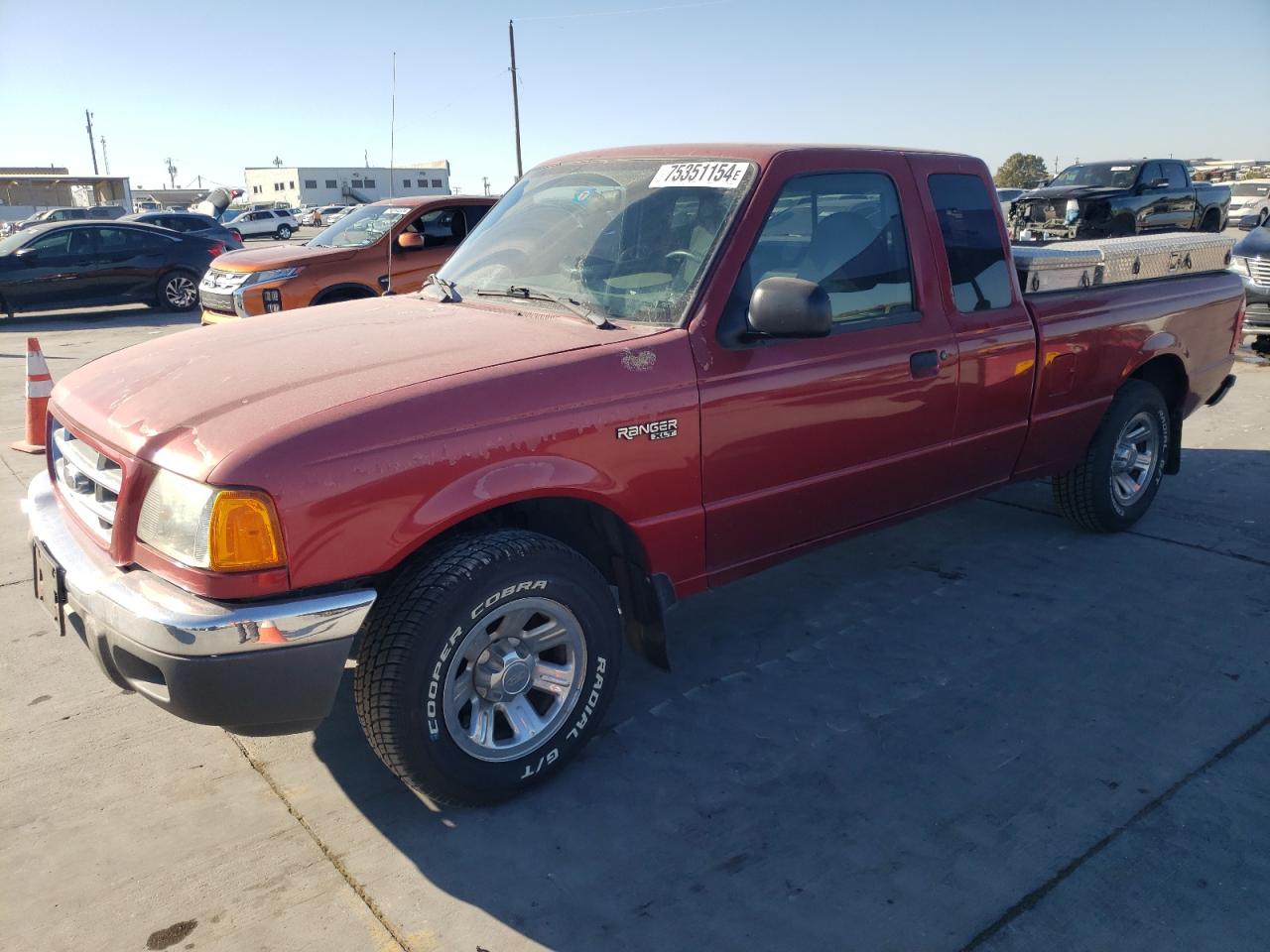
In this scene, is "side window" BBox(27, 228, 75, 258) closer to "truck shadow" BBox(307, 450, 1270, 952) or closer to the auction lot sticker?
"truck shadow" BBox(307, 450, 1270, 952)

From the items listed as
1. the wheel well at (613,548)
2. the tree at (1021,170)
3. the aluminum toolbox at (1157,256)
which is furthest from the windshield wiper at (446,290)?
the tree at (1021,170)

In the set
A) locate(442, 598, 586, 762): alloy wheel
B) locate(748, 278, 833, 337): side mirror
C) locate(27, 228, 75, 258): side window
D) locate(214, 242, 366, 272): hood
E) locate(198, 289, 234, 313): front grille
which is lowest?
locate(442, 598, 586, 762): alloy wheel

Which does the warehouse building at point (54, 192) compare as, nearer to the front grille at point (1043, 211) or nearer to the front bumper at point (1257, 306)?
the front grille at point (1043, 211)

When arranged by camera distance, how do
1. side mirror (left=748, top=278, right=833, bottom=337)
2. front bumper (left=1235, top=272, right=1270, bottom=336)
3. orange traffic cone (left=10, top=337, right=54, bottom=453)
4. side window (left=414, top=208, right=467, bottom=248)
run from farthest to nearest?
side window (left=414, top=208, right=467, bottom=248)
front bumper (left=1235, top=272, right=1270, bottom=336)
orange traffic cone (left=10, top=337, right=54, bottom=453)
side mirror (left=748, top=278, right=833, bottom=337)

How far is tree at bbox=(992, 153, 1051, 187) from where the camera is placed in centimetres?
8131

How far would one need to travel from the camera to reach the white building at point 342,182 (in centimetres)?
7775

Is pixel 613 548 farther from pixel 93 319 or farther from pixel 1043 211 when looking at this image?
pixel 1043 211

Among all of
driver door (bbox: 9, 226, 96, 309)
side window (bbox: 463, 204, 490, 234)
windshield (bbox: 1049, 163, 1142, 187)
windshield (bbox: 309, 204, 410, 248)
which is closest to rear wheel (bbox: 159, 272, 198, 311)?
driver door (bbox: 9, 226, 96, 309)

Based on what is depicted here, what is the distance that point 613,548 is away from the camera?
3.26 m

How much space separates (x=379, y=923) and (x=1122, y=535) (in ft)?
14.3

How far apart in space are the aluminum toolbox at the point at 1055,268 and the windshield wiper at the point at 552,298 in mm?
2165

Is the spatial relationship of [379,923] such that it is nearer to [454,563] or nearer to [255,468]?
[454,563]

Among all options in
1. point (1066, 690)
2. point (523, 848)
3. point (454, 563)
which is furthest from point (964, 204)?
point (523, 848)

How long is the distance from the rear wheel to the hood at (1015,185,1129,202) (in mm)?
14703
